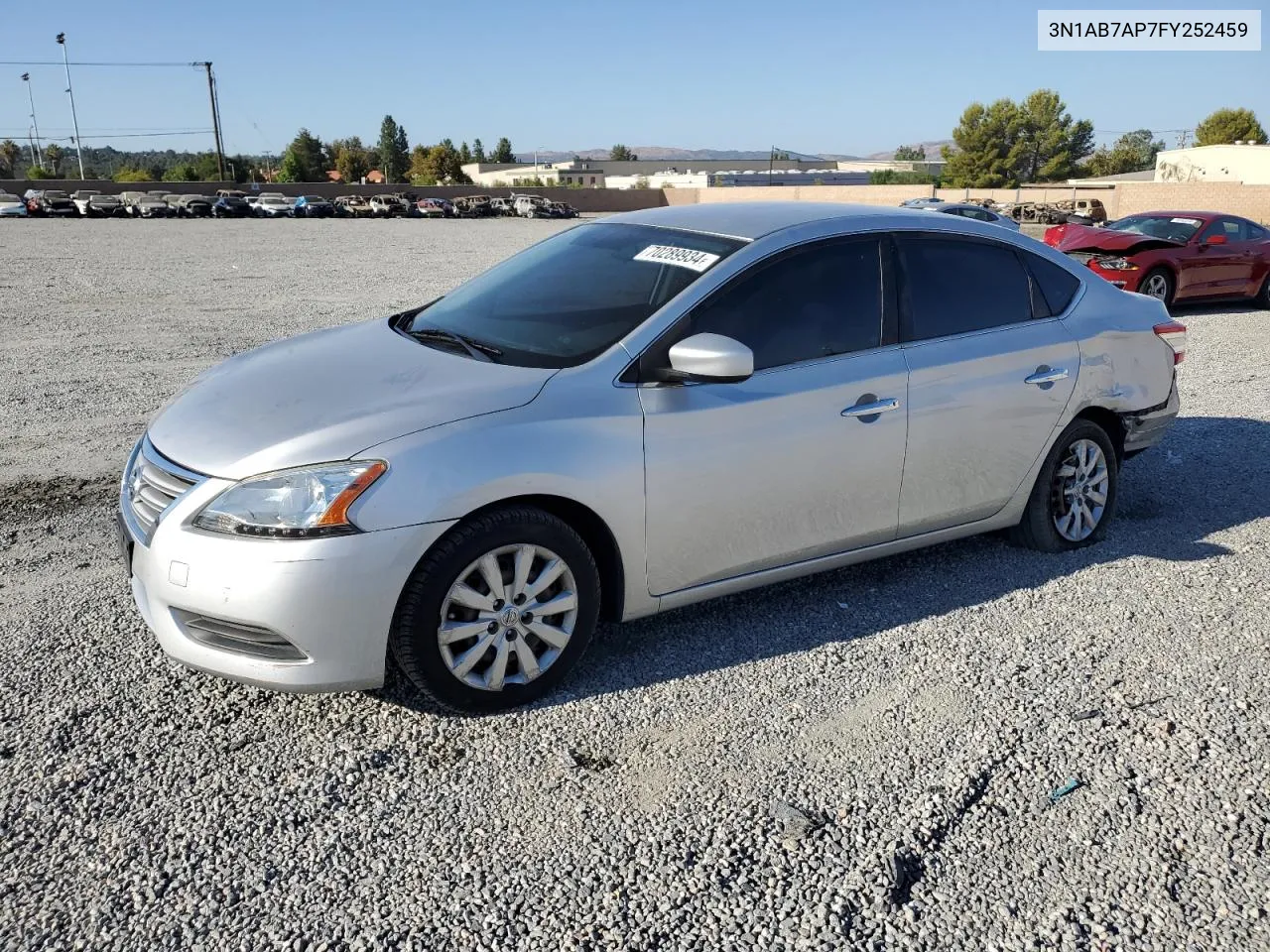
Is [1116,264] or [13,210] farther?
[13,210]

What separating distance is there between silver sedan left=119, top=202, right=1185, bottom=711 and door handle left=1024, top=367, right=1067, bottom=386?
0.6 inches

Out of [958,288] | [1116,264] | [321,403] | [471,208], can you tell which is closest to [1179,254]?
[1116,264]

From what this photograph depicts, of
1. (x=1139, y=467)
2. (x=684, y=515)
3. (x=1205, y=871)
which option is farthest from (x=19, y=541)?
(x=1139, y=467)

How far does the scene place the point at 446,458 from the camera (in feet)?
11.1

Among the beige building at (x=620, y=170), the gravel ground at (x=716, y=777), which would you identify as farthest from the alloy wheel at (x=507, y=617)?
the beige building at (x=620, y=170)

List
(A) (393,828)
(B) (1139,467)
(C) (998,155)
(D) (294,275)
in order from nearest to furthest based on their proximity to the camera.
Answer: (A) (393,828)
(B) (1139,467)
(D) (294,275)
(C) (998,155)

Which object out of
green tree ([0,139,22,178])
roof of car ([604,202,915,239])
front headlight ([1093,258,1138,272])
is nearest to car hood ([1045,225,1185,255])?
front headlight ([1093,258,1138,272])

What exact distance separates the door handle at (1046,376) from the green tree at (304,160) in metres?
108

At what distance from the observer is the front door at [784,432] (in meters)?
3.85

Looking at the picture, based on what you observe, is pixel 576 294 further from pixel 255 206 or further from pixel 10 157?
pixel 10 157

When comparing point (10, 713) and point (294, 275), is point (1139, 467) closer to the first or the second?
point (10, 713)

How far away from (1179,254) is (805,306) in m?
12.7

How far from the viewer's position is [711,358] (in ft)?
12.1

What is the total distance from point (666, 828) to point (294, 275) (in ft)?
59.2
